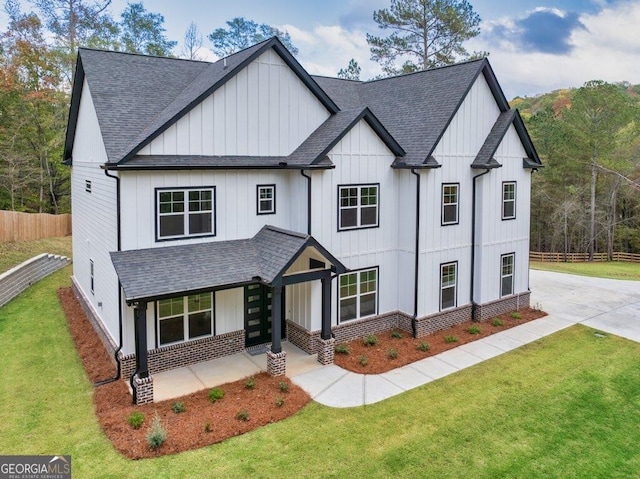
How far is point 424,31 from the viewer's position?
34781 millimetres

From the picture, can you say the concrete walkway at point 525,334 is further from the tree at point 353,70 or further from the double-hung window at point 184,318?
the tree at point 353,70

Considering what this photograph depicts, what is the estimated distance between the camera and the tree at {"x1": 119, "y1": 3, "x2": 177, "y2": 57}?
38.0 m

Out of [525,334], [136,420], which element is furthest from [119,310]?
[525,334]

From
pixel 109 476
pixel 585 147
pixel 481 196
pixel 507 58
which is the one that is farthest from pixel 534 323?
pixel 507 58

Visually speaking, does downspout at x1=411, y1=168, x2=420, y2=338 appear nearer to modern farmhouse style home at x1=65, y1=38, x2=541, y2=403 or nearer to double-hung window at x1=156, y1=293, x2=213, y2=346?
modern farmhouse style home at x1=65, y1=38, x2=541, y2=403

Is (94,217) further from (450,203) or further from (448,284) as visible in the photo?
(448,284)

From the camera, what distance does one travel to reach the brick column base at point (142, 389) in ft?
33.6

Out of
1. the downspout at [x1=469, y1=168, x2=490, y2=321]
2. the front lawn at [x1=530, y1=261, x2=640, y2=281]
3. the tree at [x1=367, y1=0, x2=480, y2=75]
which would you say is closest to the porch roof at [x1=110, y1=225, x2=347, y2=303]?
the downspout at [x1=469, y1=168, x2=490, y2=321]

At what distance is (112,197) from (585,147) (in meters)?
34.8

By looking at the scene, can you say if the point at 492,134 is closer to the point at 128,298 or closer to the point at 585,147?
the point at 128,298

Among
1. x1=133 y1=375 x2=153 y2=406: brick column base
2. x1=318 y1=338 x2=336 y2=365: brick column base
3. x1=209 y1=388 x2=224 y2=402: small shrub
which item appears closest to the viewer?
x1=133 y1=375 x2=153 y2=406: brick column base

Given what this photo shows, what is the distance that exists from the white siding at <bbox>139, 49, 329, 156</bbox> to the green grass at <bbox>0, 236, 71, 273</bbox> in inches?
513

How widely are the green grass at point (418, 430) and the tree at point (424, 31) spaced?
28.1 meters

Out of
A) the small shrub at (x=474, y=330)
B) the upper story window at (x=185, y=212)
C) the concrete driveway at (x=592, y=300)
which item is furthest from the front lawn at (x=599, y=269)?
the upper story window at (x=185, y=212)
